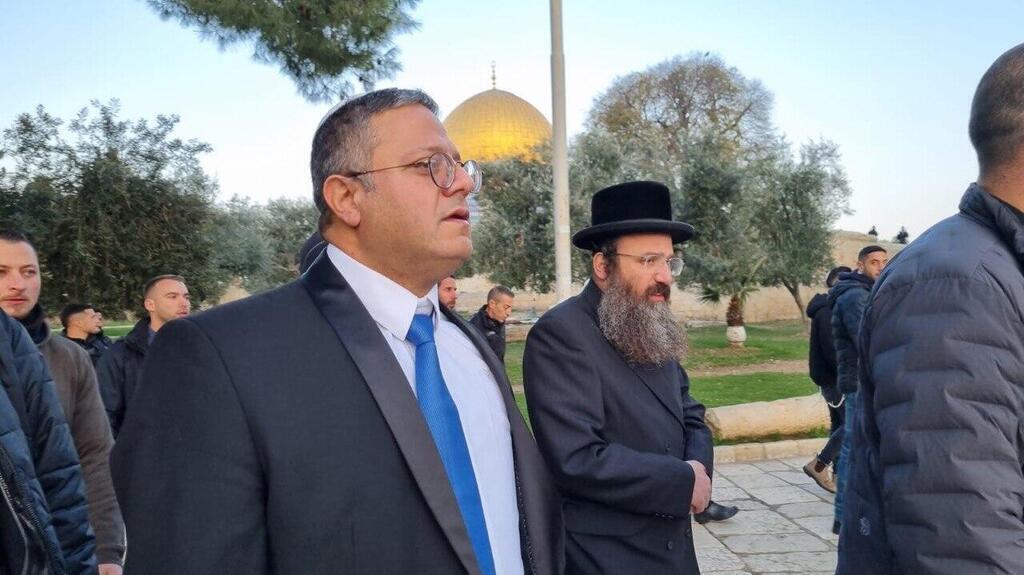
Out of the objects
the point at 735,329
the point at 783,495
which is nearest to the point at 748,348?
the point at 735,329

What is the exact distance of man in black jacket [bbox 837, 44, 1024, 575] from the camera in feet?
4.30

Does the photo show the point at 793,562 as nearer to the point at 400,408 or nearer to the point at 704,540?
the point at 704,540

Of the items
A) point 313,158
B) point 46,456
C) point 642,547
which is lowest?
point 642,547

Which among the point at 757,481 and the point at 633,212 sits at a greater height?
the point at 633,212

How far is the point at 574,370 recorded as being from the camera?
253 cm

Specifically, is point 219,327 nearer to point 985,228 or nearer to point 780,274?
point 985,228

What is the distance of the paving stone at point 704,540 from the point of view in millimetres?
5066

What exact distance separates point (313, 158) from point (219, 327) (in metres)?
0.49

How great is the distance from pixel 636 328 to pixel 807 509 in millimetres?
4146

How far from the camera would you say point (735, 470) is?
7.17 meters

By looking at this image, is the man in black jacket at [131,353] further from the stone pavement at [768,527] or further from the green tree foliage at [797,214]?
the green tree foliage at [797,214]

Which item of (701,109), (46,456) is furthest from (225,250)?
(701,109)

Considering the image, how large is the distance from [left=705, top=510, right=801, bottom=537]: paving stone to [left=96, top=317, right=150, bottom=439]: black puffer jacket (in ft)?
13.4

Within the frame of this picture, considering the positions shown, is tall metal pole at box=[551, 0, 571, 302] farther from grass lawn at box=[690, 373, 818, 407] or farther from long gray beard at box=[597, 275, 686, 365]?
long gray beard at box=[597, 275, 686, 365]
